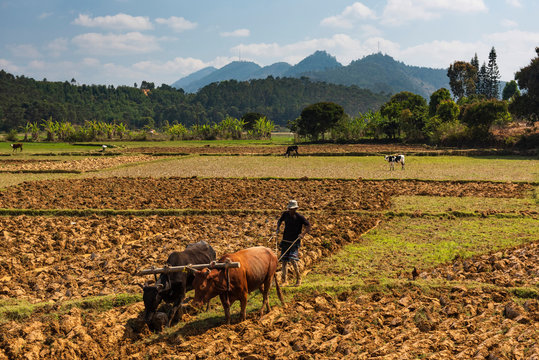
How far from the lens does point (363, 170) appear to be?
33875 millimetres

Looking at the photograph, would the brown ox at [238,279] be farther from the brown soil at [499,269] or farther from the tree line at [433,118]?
the tree line at [433,118]

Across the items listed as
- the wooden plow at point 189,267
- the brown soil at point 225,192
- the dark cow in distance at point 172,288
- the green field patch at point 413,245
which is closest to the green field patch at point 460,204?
the brown soil at point 225,192

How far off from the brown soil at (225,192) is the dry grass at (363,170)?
9.25 feet

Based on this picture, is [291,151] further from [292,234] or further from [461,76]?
[461,76]

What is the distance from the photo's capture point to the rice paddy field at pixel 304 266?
24.3ft

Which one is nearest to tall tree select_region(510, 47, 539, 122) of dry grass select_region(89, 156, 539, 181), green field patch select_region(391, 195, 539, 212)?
dry grass select_region(89, 156, 539, 181)

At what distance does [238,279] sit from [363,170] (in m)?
27.2

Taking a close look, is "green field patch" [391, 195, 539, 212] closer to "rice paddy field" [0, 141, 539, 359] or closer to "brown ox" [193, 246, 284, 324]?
"rice paddy field" [0, 141, 539, 359]

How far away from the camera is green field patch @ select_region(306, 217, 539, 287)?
1120 centimetres

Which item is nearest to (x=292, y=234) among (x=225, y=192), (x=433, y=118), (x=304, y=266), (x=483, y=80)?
(x=304, y=266)

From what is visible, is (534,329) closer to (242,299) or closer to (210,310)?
(242,299)

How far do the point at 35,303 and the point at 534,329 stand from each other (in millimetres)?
9846

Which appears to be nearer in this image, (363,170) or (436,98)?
(363,170)

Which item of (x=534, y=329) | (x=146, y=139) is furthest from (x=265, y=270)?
(x=146, y=139)
